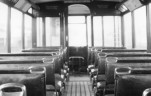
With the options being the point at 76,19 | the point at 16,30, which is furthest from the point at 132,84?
the point at 76,19

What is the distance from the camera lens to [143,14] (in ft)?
21.0

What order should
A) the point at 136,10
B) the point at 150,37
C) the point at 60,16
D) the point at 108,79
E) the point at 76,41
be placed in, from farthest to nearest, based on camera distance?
the point at 76,41 < the point at 60,16 < the point at 136,10 < the point at 150,37 < the point at 108,79

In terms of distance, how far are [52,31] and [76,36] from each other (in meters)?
1.46

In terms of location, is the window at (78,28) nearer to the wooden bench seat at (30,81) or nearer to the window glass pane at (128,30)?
the window glass pane at (128,30)

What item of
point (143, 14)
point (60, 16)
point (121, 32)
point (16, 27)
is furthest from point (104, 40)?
point (16, 27)

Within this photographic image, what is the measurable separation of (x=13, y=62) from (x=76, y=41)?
7.19 metres

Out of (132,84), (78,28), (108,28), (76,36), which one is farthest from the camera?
(76,36)

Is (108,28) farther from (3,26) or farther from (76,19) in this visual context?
(3,26)

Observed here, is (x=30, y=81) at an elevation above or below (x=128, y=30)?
below

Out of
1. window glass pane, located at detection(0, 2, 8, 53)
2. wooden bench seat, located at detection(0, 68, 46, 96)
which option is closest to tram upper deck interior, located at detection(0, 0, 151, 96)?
window glass pane, located at detection(0, 2, 8, 53)

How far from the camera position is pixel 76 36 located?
33.8 feet

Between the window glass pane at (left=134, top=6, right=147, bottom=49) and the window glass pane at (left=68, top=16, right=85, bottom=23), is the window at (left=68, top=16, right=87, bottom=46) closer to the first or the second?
the window glass pane at (left=68, top=16, right=85, bottom=23)

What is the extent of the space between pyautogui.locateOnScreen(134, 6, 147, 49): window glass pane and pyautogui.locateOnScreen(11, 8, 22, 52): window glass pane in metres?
4.09

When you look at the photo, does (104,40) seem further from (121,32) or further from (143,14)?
(143,14)
